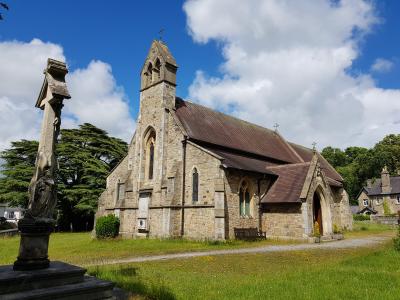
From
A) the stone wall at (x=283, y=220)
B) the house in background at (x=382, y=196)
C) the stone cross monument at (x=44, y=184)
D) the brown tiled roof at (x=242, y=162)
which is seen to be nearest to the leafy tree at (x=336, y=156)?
the house in background at (x=382, y=196)

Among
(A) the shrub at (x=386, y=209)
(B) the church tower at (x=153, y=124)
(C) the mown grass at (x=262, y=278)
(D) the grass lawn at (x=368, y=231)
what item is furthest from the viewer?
(A) the shrub at (x=386, y=209)

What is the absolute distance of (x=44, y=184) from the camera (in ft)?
22.4

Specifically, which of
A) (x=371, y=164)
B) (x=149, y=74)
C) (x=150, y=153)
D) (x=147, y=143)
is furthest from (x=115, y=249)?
(x=371, y=164)

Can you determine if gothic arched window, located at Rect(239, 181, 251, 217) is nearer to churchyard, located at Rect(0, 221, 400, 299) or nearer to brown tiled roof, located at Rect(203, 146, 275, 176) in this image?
brown tiled roof, located at Rect(203, 146, 275, 176)

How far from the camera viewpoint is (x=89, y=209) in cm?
3722

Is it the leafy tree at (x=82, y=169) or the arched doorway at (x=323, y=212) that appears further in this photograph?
the leafy tree at (x=82, y=169)

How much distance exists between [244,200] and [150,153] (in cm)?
860

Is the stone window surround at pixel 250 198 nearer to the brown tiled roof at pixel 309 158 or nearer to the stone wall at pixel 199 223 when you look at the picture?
the stone wall at pixel 199 223

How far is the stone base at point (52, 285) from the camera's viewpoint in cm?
546

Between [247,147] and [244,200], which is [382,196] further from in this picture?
[244,200]

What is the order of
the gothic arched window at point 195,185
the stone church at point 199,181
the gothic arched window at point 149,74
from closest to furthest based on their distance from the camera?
the stone church at point 199,181 → the gothic arched window at point 195,185 → the gothic arched window at point 149,74

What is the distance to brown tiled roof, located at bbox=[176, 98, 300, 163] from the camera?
25.0 metres

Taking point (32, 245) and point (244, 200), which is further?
point (244, 200)

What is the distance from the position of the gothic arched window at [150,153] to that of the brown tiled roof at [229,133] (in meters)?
3.01
